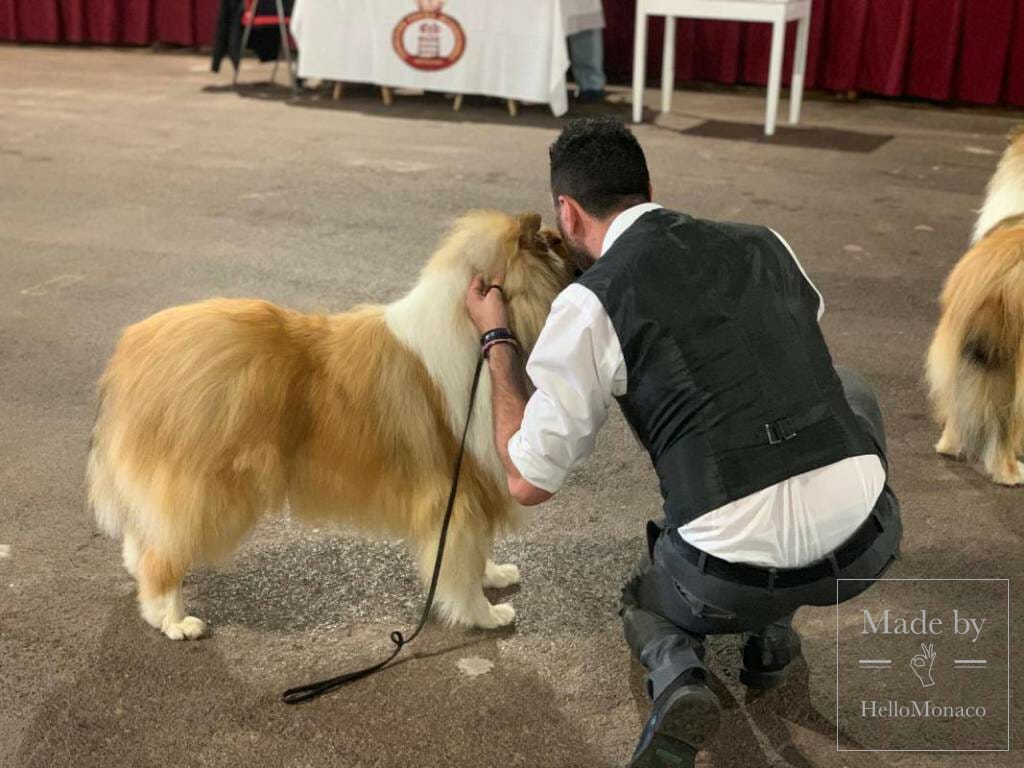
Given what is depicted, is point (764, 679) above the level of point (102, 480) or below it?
below

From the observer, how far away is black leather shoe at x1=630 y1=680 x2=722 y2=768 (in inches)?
73.5

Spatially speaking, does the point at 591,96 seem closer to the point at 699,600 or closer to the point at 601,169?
the point at 601,169

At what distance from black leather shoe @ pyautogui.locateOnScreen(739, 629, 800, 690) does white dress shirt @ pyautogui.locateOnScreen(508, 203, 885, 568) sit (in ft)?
1.21

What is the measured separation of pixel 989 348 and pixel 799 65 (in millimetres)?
5432

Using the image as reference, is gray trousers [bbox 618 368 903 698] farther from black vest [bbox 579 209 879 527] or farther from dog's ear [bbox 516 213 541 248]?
dog's ear [bbox 516 213 541 248]

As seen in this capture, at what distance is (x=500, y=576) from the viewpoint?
271cm

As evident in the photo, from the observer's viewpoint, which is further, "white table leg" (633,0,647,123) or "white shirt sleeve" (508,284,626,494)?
"white table leg" (633,0,647,123)

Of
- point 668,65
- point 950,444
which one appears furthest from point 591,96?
point 950,444

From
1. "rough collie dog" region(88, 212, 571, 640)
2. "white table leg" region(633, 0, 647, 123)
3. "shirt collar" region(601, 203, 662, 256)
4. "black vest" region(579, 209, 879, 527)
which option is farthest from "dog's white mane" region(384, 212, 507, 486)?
"white table leg" region(633, 0, 647, 123)

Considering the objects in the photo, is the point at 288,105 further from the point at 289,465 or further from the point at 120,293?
the point at 289,465

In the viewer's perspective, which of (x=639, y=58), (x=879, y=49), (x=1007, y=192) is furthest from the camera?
(x=879, y=49)

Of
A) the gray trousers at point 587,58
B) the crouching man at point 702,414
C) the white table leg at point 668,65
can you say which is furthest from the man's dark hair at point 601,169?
the gray trousers at point 587,58

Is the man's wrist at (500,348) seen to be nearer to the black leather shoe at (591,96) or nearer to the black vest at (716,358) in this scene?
the black vest at (716,358)

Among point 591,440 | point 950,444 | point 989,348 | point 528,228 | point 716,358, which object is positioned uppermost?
point 528,228
